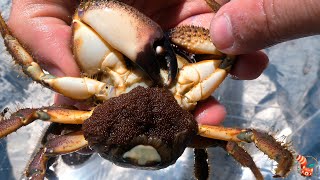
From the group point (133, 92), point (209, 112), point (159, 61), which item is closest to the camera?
point (133, 92)

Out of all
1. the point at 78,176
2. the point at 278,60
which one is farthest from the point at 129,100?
the point at 278,60

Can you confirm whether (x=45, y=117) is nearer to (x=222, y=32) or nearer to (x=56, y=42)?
(x=56, y=42)

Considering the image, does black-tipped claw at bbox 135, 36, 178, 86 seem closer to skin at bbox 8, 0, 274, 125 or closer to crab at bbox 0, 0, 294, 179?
crab at bbox 0, 0, 294, 179

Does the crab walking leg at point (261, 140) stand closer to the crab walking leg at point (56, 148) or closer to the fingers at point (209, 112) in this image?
the fingers at point (209, 112)

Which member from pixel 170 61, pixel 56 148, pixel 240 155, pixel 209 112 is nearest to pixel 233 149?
pixel 240 155

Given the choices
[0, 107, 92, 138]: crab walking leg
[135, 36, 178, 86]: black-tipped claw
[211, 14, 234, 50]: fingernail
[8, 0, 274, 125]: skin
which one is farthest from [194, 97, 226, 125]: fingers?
[0, 107, 92, 138]: crab walking leg
